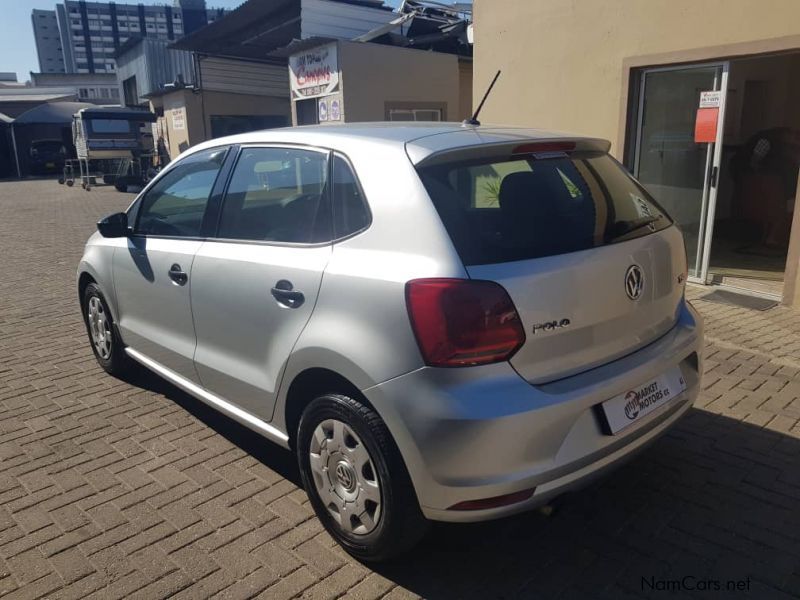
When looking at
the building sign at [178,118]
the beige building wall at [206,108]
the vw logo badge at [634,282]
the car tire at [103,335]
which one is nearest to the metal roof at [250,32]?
the beige building wall at [206,108]

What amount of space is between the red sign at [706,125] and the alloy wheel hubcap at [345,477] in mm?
5590

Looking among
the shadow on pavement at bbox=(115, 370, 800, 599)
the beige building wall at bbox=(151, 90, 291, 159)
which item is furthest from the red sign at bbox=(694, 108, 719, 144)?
the beige building wall at bbox=(151, 90, 291, 159)

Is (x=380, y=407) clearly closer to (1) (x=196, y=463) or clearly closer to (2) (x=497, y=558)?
(2) (x=497, y=558)

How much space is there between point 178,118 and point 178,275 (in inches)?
819

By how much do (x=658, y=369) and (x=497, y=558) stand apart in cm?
103

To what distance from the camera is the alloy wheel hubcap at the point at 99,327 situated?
15.4 ft

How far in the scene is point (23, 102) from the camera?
4250cm

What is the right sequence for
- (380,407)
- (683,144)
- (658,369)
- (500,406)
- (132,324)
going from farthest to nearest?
(683,144)
(132,324)
(658,369)
(380,407)
(500,406)

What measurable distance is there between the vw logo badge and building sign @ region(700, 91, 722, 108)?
15.4ft

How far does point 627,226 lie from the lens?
109 inches

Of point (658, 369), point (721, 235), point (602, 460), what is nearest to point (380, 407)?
point (602, 460)

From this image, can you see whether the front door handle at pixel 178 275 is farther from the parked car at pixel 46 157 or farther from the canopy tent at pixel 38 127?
the canopy tent at pixel 38 127

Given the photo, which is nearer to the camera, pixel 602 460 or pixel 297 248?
pixel 602 460

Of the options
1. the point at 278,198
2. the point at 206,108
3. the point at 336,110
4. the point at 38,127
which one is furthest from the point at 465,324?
the point at 38,127
